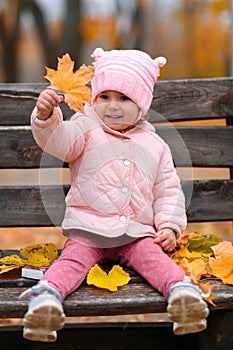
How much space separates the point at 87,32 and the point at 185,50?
4.29 m

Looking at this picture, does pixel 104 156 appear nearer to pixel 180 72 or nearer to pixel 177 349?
pixel 177 349

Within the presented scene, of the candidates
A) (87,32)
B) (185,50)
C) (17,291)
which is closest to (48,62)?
(87,32)

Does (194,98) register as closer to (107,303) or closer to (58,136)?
(58,136)

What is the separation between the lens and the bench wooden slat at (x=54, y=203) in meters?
2.97

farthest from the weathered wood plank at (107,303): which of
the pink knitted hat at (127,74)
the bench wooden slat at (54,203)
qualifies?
the bench wooden slat at (54,203)

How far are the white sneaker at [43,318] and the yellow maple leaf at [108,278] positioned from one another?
9.6 inches

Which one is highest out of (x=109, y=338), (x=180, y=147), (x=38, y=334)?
(x=180, y=147)

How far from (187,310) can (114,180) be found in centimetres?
58

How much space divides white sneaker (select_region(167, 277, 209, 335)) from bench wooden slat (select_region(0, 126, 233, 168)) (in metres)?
0.94

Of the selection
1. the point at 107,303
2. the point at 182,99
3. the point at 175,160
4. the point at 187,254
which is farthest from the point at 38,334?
the point at 182,99

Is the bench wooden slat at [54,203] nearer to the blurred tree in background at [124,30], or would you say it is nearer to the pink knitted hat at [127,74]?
the pink knitted hat at [127,74]

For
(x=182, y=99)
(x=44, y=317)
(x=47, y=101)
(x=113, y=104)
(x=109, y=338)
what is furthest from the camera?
(x=182, y=99)

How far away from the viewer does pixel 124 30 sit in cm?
1575

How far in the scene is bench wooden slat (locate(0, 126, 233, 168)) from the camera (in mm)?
2969
